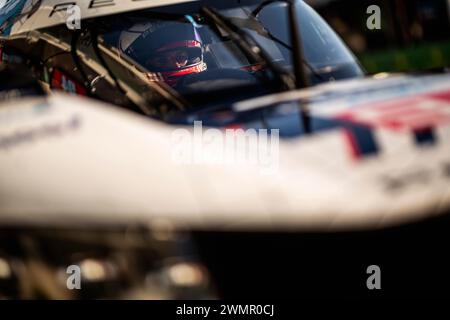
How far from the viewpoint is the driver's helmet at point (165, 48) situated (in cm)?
388

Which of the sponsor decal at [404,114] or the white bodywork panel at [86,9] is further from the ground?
the white bodywork panel at [86,9]

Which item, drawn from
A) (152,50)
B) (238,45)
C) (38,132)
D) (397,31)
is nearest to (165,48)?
(152,50)

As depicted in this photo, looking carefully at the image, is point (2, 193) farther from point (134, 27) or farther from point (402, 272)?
point (134, 27)

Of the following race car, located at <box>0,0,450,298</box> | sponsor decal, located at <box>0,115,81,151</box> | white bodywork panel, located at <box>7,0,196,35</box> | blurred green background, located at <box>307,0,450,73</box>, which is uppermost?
blurred green background, located at <box>307,0,450,73</box>

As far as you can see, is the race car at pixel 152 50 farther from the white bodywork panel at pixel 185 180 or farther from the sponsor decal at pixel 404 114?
the white bodywork panel at pixel 185 180

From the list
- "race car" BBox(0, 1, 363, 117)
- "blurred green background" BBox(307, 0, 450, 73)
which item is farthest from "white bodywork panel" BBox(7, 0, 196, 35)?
"blurred green background" BBox(307, 0, 450, 73)

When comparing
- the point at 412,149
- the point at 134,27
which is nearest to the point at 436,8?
the point at 134,27

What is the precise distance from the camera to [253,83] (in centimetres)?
337

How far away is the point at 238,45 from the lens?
3.63 meters

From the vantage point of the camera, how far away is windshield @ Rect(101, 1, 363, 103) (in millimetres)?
3428

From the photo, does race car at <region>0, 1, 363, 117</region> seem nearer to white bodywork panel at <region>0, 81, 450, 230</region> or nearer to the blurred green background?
white bodywork panel at <region>0, 81, 450, 230</region>

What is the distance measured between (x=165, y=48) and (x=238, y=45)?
0.89m

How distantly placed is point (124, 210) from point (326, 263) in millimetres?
536

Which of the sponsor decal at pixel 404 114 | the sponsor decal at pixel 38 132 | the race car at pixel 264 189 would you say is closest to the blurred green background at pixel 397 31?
the sponsor decal at pixel 404 114
